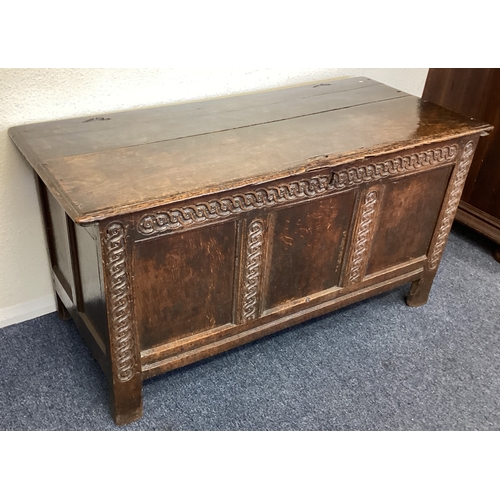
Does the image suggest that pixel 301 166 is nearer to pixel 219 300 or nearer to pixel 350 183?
pixel 350 183

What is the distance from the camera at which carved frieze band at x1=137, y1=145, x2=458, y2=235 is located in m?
1.39

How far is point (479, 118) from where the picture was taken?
2.54 meters

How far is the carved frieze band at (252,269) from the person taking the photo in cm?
158

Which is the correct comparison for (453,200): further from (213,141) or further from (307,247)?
(213,141)

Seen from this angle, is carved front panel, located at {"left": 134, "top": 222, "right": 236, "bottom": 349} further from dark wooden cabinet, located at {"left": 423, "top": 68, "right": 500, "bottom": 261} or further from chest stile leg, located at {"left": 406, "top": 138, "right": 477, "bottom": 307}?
dark wooden cabinet, located at {"left": 423, "top": 68, "right": 500, "bottom": 261}

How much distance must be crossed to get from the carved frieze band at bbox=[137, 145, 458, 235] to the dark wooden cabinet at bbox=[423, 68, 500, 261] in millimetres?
755

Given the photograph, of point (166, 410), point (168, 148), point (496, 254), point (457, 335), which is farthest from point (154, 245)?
point (496, 254)

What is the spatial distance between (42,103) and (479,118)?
1.91 m

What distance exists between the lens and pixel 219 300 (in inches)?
65.7

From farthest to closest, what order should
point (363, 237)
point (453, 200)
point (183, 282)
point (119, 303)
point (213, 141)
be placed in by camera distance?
point (453, 200) → point (363, 237) → point (213, 141) → point (183, 282) → point (119, 303)

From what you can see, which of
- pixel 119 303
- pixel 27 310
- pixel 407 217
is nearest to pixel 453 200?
pixel 407 217

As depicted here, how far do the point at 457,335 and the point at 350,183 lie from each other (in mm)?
874

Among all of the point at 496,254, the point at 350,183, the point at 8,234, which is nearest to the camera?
the point at 350,183

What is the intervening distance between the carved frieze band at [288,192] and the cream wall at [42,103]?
25.6 inches
